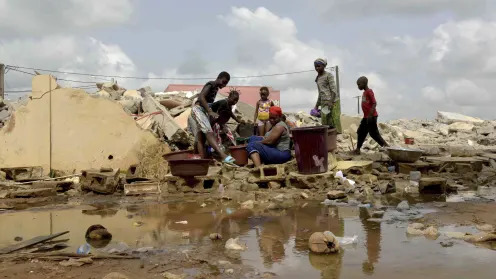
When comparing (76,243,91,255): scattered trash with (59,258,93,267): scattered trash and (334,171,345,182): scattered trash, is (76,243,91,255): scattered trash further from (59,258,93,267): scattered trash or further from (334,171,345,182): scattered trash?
(334,171,345,182): scattered trash

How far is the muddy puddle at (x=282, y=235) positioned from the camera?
3277 mm

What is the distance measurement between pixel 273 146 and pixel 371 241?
3.92 metres

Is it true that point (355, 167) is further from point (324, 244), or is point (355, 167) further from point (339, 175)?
point (324, 244)

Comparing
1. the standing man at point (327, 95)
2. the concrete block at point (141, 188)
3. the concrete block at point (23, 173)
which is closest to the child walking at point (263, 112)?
the standing man at point (327, 95)

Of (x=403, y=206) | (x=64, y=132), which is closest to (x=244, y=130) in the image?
(x=64, y=132)

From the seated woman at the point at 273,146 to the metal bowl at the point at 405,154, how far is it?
6.55ft

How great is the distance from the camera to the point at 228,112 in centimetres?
914

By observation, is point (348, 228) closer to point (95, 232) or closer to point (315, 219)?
point (315, 219)

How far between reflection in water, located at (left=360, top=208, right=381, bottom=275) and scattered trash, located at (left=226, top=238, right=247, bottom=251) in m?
1.02

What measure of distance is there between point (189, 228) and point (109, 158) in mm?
5249

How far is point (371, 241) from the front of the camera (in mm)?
4051

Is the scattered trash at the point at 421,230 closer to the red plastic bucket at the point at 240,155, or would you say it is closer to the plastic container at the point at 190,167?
the plastic container at the point at 190,167

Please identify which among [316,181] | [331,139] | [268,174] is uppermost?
[331,139]

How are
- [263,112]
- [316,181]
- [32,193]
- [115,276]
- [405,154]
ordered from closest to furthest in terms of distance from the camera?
1. [115,276]
2. [316,181]
3. [32,193]
4. [405,154]
5. [263,112]
